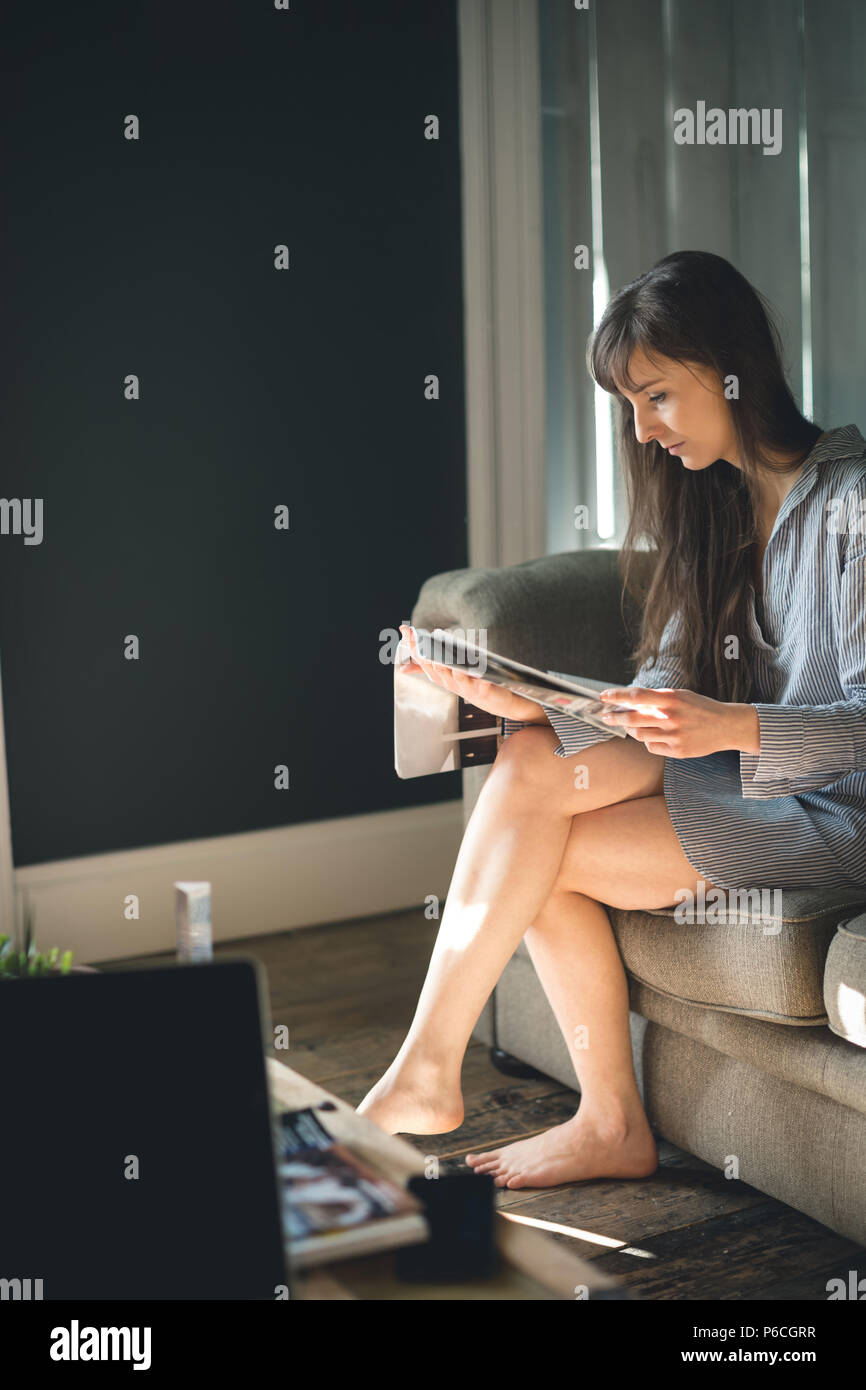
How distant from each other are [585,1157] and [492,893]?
A: 0.43m

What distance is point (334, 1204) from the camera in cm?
88

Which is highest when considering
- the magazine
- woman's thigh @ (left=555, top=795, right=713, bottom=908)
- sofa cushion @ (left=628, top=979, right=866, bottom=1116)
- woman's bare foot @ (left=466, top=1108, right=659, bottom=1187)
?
woman's thigh @ (left=555, top=795, right=713, bottom=908)

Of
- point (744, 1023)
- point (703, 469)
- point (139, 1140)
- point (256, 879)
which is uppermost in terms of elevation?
point (703, 469)

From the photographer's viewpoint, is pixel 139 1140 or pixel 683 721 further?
pixel 683 721

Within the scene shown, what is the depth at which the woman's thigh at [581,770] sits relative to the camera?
5.48 ft

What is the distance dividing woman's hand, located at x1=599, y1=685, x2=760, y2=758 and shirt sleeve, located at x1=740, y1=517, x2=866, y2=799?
0.02 meters

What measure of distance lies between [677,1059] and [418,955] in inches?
41.2

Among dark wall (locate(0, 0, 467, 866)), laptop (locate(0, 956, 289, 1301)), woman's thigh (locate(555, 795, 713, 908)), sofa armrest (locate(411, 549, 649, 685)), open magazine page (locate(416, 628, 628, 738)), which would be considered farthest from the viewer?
dark wall (locate(0, 0, 467, 866))

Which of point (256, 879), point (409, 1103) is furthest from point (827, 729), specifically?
point (256, 879)

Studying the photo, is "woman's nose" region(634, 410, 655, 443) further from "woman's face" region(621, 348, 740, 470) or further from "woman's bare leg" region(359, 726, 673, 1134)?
"woman's bare leg" region(359, 726, 673, 1134)

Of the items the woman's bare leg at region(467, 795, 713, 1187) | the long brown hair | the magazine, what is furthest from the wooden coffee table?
the long brown hair

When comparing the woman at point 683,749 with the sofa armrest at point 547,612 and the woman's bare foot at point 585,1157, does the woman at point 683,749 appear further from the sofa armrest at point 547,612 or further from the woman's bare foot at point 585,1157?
the sofa armrest at point 547,612

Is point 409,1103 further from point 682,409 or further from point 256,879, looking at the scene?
point 256,879

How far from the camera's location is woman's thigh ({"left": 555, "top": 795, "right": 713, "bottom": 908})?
1667mm
